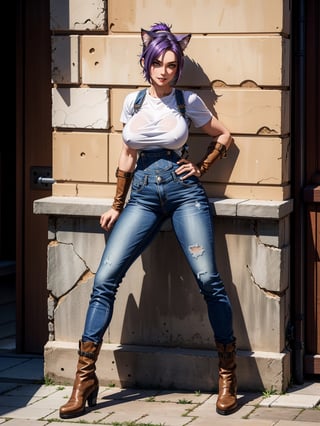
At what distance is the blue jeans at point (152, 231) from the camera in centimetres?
690

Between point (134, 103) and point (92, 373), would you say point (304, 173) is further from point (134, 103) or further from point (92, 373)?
point (92, 373)

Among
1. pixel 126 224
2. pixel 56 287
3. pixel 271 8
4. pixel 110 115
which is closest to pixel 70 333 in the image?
pixel 56 287

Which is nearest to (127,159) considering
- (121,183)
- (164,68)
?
(121,183)

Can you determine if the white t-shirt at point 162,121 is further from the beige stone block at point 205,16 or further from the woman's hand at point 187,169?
the beige stone block at point 205,16

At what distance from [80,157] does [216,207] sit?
3.37 feet

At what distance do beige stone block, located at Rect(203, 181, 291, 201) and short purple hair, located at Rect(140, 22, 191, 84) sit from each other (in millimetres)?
775

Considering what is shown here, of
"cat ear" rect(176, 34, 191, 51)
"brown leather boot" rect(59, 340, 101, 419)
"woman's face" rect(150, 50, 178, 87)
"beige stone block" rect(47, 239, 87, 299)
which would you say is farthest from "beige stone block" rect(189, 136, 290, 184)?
"brown leather boot" rect(59, 340, 101, 419)

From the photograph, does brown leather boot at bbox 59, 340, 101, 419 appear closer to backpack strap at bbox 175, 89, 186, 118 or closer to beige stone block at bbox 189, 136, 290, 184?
beige stone block at bbox 189, 136, 290, 184

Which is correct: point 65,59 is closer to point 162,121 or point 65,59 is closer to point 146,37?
point 146,37

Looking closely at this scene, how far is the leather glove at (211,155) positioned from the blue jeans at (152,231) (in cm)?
11

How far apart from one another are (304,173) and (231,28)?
1.11 m

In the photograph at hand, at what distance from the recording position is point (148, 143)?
6996mm

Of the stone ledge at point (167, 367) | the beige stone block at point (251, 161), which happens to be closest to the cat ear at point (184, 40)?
the beige stone block at point (251, 161)

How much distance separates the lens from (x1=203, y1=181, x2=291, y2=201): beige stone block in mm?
7219
